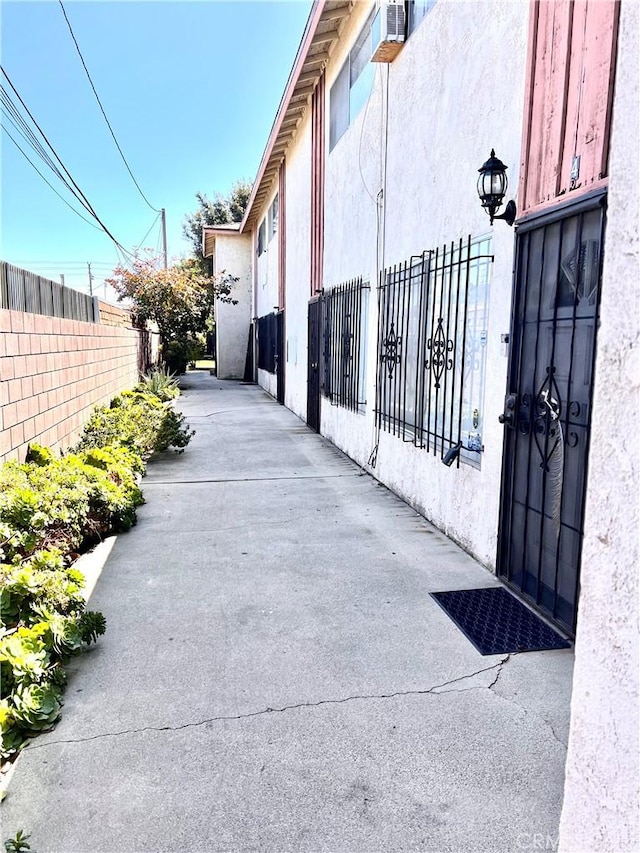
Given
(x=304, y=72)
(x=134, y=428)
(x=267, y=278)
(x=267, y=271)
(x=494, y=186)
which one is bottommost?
(x=134, y=428)

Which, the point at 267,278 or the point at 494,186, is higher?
the point at 267,278

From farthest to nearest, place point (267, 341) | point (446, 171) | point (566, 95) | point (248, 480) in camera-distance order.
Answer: point (267, 341) < point (248, 480) < point (446, 171) < point (566, 95)

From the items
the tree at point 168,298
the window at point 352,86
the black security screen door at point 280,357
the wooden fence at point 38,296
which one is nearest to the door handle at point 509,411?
the wooden fence at point 38,296

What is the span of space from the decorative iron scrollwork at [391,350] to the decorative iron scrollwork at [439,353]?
2.69 feet

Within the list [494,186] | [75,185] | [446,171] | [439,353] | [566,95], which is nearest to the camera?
[566,95]

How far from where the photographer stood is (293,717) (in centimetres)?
→ 239

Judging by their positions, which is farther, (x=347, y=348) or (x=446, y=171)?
(x=347, y=348)

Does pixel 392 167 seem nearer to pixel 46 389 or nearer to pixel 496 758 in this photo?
pixel 46 389

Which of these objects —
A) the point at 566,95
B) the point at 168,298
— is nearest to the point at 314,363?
the point at 566,95

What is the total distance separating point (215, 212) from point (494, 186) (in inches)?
1237

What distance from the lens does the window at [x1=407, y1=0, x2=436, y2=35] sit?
5.02 m

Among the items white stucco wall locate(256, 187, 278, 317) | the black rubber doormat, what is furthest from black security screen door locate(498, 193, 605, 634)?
white stucco wall locate(256, 187, 278, 317)

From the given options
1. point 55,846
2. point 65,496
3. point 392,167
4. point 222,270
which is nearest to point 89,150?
point 222,270

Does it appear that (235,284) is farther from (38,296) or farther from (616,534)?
(616,534)
